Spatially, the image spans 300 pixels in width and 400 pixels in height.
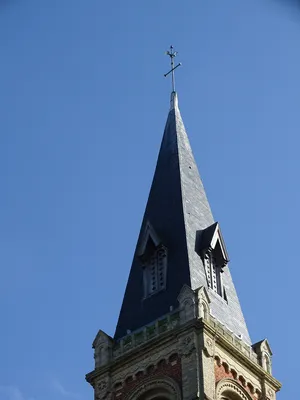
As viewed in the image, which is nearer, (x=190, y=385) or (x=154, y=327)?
(x=190, y=385)

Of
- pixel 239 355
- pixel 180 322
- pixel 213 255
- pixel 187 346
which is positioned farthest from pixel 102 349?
pixel 213 255

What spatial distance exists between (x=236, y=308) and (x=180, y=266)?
3.35 metres

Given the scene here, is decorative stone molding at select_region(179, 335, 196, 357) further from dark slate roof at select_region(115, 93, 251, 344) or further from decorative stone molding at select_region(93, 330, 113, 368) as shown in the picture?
decorative stone molding at select_region(93, 330, 113, 368)

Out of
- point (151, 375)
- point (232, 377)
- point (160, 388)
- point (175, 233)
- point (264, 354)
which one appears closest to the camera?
point (160, 388)

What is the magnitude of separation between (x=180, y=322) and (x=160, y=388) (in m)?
2.82

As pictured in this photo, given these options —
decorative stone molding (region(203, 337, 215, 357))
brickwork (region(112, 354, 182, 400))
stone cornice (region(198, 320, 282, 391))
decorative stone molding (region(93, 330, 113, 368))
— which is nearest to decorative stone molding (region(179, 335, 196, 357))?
brickwork (region(112, 354, 182, 400))

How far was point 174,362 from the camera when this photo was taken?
5388 cm

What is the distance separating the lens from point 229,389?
178ft

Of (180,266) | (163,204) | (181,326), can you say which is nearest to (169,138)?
(163,204)

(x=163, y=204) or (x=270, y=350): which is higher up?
(x=163, y=204)

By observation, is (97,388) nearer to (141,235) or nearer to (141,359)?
(141,359)

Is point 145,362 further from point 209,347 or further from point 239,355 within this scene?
point 239,355

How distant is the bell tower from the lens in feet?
176

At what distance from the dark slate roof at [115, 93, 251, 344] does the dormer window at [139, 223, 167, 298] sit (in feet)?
0.89
